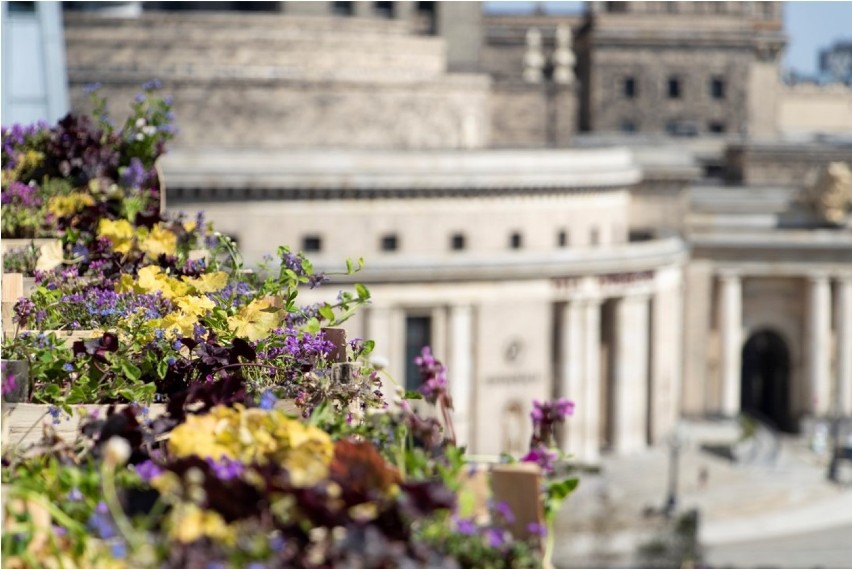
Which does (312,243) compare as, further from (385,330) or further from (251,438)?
(251,438)

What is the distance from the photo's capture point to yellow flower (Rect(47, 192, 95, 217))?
15.0 metres

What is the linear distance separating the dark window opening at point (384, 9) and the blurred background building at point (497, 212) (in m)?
0.11

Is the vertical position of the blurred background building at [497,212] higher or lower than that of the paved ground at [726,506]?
higher

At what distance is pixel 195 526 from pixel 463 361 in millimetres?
65694

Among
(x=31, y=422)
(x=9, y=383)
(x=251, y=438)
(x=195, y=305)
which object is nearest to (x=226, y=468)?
(x=251, y=438)

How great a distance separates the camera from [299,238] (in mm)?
69375

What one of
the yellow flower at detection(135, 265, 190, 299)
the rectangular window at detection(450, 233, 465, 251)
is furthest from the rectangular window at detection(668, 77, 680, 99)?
the yellow flower at detection(135, 265, 190, 299)

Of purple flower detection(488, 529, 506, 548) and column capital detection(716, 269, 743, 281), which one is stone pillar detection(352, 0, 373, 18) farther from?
purple flower detection(488, 529, 506, 548)

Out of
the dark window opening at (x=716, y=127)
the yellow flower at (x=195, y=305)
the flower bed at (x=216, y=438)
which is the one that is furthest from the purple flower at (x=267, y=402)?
the dark window opening at (x=716, y=127)

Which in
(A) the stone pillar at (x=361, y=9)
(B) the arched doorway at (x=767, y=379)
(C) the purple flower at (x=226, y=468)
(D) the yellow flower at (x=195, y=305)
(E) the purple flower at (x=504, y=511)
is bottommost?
(B) the arched doorway at (x=767, y=379)

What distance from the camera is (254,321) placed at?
10.8 metres

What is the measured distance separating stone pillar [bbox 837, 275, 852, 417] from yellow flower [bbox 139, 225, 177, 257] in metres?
75.8

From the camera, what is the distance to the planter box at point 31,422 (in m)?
9.13

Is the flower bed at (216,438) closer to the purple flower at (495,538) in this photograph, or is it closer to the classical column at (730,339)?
the purple flower at (495,538)
